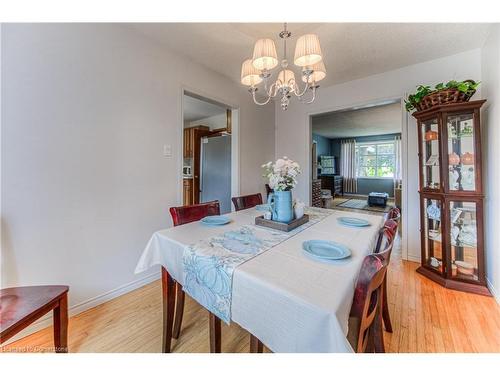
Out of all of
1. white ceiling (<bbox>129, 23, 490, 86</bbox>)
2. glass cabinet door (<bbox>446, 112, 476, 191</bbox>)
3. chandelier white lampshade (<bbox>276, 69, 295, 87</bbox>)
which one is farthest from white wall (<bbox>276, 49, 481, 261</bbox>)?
chandelier white lampshade (<bbox>276, 69, 295, 87</bbox>)

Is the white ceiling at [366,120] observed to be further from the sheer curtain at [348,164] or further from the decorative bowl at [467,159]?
the decorative bowl at [467,159]

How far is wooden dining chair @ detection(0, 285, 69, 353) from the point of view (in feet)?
2.89

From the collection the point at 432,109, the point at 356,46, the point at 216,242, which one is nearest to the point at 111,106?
the point at 216,242

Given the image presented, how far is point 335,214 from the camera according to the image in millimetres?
1775

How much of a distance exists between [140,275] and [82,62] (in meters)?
1.89

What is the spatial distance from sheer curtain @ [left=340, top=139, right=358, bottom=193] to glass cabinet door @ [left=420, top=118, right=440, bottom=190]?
251 inches

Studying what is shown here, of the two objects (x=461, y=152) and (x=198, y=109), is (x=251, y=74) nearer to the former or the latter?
(x=461, y=152)

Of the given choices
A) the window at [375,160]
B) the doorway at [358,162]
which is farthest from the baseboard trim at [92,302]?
the window at [375,160]

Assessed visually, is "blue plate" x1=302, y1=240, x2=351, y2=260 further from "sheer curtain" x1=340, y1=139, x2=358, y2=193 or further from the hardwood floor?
"sheer curtain" x1=340, y1=139, x2=358, y2=193

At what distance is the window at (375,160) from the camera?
292 inches

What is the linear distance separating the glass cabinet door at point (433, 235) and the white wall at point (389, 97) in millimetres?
328

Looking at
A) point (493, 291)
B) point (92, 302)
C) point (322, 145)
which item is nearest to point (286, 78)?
point (92, 302)

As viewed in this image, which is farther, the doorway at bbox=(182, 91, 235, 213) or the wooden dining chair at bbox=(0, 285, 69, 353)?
the doorway at bbox=(182, 91, 235, 213)

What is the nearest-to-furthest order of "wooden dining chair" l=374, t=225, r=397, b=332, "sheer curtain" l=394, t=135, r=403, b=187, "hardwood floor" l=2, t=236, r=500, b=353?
1. "wooden dining chair" l=374, t=225, r=397, b=332
2. "hardwood floor" l=2, t=236, r=500, b=353
3. "sheer curtain" l=394, t=135, r=403, b=187
